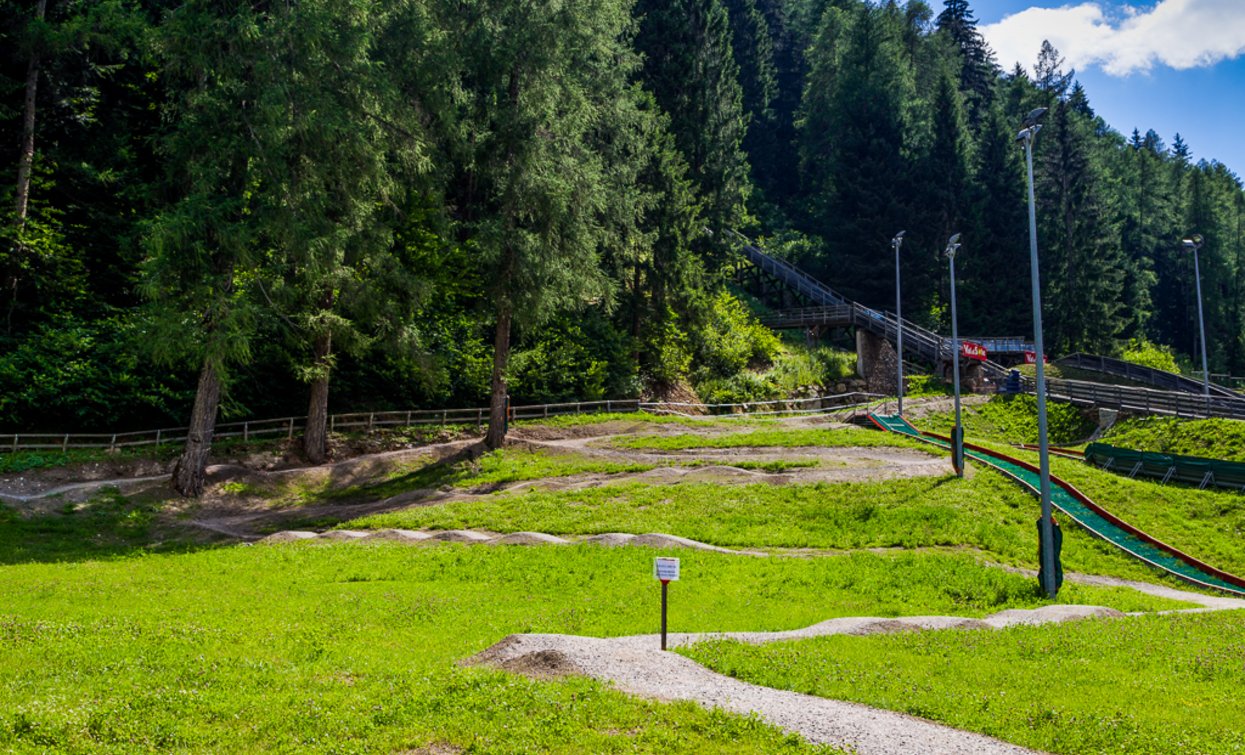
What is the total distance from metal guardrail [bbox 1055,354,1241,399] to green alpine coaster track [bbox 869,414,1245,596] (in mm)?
32021

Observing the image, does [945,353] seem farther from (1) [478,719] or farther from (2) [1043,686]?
(1) [478,719]

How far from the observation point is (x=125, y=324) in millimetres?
36625

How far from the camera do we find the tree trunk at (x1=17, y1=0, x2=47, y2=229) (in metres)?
36.9

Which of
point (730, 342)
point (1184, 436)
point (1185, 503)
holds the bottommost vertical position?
point (1185, 503)

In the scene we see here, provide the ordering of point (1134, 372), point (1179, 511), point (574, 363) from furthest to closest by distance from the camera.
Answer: point (1134, 372) → point (574, 363) → point (1179, 511)

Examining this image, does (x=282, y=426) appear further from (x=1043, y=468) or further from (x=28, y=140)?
(x=1043, y=468)

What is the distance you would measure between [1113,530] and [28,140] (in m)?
43.0

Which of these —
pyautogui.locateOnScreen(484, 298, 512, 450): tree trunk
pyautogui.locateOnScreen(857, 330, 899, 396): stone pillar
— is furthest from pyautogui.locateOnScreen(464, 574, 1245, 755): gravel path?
pyautogui.locateOnScreen(857, 330, 899, 396): stone pillar

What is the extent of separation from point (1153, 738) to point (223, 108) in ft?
98.7

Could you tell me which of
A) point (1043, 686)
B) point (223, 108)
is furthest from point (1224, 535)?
point (223, 108)

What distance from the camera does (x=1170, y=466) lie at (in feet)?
107

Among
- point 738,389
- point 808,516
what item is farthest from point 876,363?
point 808,516

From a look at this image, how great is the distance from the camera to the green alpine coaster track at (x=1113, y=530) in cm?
2334

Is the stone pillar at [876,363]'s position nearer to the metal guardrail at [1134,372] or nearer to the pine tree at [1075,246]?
the metal guardrail at [1134,372]
